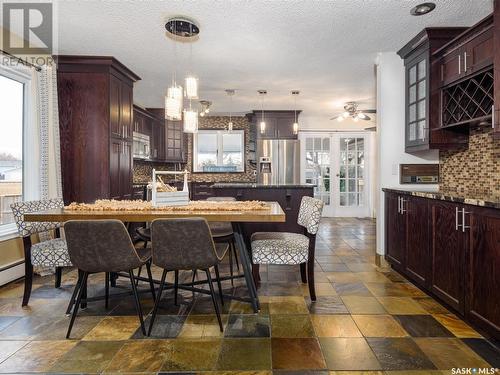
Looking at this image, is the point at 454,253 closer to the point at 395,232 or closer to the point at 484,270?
the point at 484,270

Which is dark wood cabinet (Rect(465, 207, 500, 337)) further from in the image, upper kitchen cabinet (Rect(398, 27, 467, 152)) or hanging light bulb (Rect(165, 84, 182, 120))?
hanging light bulb (Rect(165, 84, 182, 120))

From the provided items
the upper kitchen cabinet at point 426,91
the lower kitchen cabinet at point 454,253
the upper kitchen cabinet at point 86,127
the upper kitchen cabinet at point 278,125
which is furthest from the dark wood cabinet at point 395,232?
the upper kitchen cabinet at point 278,125

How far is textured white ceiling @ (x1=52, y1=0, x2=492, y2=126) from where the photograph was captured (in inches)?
107

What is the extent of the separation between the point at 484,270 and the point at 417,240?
2.97ft

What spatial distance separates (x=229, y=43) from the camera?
11.3 ft

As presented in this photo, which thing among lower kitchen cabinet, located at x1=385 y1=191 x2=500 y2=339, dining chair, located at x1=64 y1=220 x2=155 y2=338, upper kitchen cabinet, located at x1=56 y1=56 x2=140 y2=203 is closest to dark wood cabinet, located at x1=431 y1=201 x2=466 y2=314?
lower kitchen cabinet, located at x1=385 y1=191 x2=500 y2=339

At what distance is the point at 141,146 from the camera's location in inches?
248

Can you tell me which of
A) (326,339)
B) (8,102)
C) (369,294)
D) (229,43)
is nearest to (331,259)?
(369,294)

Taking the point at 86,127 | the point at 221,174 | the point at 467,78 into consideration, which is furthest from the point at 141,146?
the point at 467,78

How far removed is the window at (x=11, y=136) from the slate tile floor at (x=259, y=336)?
1.17 metres

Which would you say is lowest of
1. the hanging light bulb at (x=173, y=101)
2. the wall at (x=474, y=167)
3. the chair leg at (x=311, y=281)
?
the chair leg at (x=311, y=281)

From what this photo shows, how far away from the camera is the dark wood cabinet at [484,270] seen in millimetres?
1883

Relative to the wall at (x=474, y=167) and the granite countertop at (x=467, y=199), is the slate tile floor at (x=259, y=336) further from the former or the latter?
the wall at (x=474, y=167)

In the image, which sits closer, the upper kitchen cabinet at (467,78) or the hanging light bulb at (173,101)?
the upper kitchen cabinet at (467,78)
